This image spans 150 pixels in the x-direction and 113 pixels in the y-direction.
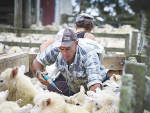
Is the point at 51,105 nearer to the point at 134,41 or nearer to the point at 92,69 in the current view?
the point at 92,69

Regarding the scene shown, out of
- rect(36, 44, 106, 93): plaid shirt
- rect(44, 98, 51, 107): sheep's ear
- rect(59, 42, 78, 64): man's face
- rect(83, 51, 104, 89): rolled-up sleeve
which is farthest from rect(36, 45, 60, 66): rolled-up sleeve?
rect(44, 98, 51, 107): sheep's ear

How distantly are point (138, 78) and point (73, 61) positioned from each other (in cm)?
191

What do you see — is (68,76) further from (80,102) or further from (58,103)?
(58,103)


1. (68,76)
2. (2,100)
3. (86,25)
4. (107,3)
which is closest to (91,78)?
(68,76)

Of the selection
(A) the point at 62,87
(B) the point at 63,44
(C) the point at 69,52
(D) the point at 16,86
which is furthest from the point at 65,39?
(A) the point at 62,87

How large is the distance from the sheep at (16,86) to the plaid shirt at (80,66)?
70 cm

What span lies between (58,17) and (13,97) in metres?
20.6

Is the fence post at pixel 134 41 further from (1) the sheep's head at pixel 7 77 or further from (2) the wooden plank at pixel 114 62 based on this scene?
(1) the sheep's head at pixel 7 77

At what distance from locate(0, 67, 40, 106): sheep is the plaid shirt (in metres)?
0.70

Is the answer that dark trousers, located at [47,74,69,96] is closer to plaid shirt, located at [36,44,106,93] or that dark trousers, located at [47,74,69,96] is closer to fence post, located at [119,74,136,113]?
plaid shirt, located at [36,44,106,93]

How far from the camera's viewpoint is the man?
10.8 ft

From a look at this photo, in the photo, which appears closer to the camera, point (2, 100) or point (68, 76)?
point (2, 100)

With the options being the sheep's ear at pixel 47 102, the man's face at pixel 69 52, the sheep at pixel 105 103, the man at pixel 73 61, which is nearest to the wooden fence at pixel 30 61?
the man at pixel 73 61

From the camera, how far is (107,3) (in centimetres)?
3584
